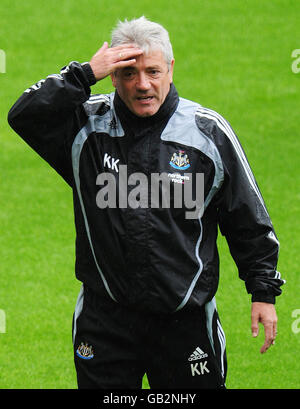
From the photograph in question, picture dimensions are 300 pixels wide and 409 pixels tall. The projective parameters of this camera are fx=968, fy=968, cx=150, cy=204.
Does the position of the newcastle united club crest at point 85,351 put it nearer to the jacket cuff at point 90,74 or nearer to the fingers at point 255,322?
the fingers at point 255,322

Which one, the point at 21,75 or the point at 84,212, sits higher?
the point at 21,75

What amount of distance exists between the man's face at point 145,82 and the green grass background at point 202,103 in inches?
116

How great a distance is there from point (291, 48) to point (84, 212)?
468 inches

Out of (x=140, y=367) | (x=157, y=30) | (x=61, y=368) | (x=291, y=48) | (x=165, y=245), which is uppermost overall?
(x=291, y=48)

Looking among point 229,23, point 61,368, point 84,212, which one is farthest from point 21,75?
point 84,212

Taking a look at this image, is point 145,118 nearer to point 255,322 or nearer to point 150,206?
point 150,206

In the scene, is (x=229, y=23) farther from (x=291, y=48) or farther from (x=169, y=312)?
(x=169, y=312)

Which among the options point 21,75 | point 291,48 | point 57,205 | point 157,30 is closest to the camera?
point 157,30

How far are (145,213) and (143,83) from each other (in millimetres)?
611

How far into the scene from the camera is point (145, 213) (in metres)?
4.55

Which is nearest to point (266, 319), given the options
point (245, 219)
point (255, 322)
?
point (255, 322)

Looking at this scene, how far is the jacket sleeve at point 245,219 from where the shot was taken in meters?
4.63

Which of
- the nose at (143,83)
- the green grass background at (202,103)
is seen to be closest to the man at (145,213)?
the nose at (143,83)

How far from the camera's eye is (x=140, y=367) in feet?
15.7
